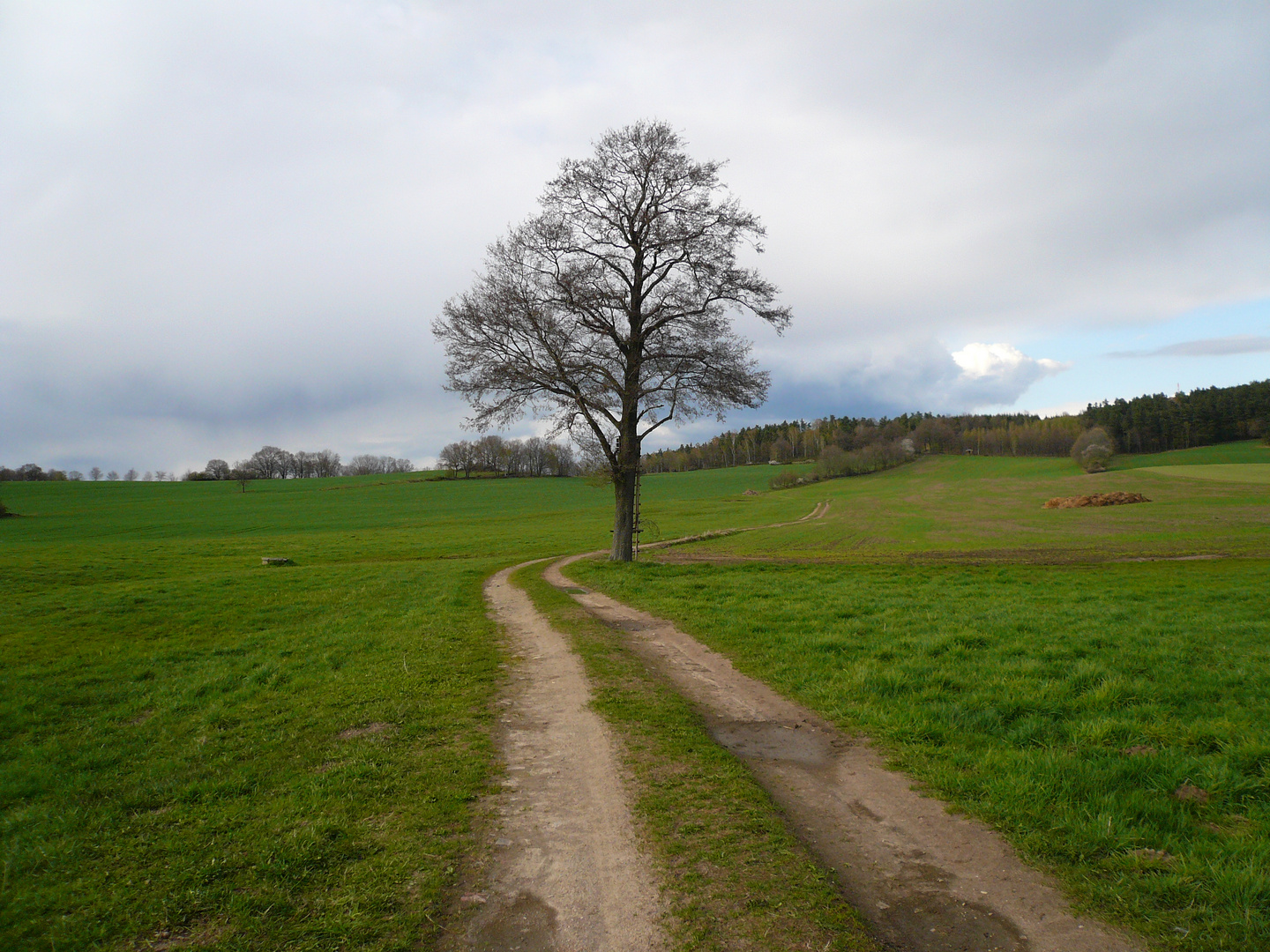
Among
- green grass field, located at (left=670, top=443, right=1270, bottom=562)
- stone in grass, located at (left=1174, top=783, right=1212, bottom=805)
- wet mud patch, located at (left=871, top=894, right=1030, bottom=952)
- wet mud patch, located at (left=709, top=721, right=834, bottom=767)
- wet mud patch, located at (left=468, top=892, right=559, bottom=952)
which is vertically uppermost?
wet mud patch, located at (left=468, top=892, right=559, bottom=952)

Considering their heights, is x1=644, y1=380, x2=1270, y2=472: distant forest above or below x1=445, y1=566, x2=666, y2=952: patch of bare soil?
above

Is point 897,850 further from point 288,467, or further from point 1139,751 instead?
point 288,467

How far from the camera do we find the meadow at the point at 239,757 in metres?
4.32

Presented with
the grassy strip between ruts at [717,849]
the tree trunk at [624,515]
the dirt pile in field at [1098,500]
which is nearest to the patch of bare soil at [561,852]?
the grassy strip between ruts at [717,849]

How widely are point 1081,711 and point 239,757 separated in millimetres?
10005

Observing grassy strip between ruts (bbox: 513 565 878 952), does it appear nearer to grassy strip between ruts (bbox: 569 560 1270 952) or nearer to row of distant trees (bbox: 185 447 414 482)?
grassy strip between ruts (bbox: 569 560 1270 952)

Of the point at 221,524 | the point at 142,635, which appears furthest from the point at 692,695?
the point at 221,524

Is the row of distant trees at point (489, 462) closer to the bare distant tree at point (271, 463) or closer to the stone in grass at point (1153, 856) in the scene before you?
the bare distant tree at point (271, 463)

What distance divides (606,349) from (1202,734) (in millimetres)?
17765

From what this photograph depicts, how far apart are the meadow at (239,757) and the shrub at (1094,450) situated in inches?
4132

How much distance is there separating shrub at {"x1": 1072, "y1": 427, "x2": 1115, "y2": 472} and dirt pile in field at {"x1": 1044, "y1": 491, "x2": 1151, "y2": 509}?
1590 inches

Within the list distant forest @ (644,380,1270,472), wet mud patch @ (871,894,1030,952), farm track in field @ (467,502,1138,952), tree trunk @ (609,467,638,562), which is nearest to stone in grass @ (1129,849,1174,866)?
farm track in field @ (467,502,1138,952)

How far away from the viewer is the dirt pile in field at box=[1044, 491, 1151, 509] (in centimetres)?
5694

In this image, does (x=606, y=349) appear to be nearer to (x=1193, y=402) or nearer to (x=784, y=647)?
(x=784, y=647)
